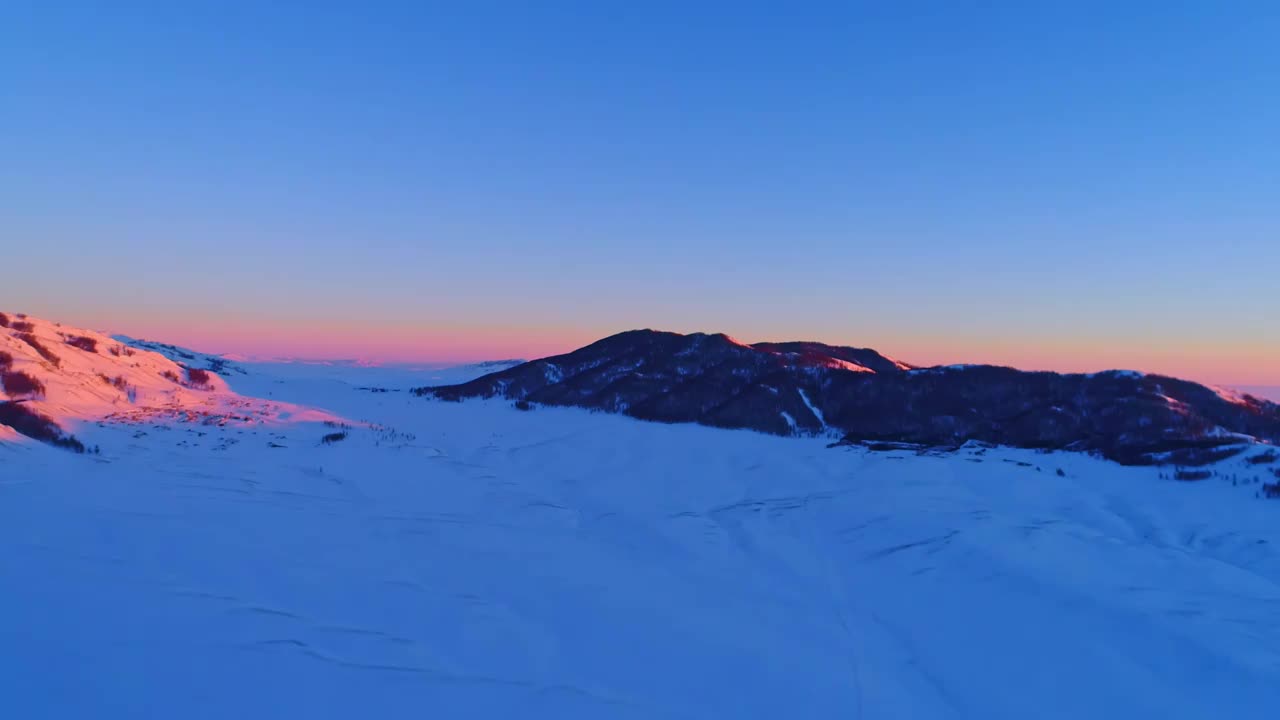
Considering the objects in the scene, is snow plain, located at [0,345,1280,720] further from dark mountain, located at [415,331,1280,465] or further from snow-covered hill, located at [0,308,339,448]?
dark mountain, located at [415,331,1280,465]

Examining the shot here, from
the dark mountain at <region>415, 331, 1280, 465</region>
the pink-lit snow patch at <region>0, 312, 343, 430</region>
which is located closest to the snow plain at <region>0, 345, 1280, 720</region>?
the pink-lit snow patch at <region>0, 312, 343, 430</region>

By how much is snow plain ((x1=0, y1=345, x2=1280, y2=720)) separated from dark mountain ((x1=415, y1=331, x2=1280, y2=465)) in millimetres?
6107

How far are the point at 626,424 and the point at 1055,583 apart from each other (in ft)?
47.8

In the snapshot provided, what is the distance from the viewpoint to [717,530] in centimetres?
904

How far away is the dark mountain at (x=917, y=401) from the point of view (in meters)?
17.2

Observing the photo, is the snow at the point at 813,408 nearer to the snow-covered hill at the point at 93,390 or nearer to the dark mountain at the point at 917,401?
the dark mountain at the point at 917,401

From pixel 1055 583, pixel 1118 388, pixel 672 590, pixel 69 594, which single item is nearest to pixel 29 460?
pixel 69 594

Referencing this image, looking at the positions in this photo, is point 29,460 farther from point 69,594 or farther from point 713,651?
point 713,651

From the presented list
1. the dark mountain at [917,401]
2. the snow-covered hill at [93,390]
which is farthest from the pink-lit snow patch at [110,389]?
the dark mountain at [917,401]

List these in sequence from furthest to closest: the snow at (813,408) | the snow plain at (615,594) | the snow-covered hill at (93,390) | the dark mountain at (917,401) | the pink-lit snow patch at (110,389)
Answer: the snow at (813,408)
the dark mountain at (917,401)
the pink-lit snow patch at (110,389)
the snow-covered hill at (93,390)
the snow plain at (615,594)

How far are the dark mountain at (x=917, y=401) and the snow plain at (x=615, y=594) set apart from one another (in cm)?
611

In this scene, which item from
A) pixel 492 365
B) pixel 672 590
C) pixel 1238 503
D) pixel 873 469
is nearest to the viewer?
pixel 672 590

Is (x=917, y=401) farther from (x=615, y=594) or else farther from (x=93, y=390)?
(x=93, y=390)

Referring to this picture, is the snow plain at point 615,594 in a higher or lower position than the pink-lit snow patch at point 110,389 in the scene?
lower
